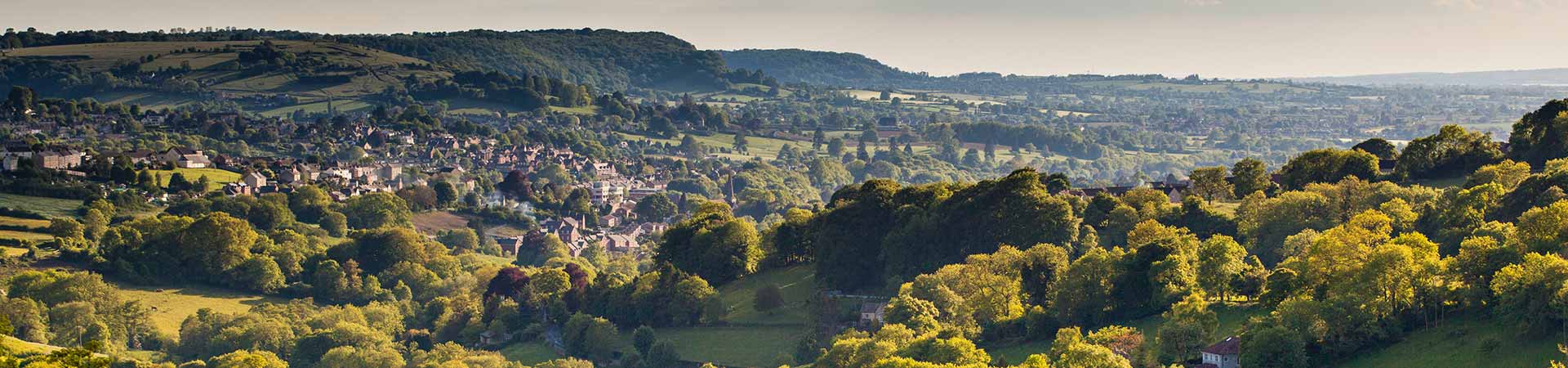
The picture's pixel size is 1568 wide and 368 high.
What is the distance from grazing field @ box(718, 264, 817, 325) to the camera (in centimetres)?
6869

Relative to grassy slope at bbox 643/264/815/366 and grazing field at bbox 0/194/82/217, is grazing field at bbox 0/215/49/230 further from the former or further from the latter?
grassy slope at bbox 643/264/815/366

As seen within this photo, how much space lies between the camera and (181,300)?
81.2 meters

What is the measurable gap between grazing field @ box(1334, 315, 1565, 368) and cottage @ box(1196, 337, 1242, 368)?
2526mm

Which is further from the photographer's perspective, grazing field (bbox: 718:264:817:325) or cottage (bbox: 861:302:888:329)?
grazing field (bbox: 718:264:817:325)

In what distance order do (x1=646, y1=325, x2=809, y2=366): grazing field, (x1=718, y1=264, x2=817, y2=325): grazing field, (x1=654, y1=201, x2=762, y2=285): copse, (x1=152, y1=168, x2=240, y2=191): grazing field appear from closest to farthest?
(x1=646, y1=325, x2=809, y2=366): grazing field → (x1=718, y1=264, x2=817, y2=325): grazing field → (x1=654, y1=201, x2=762, y2=285): copse → (x1=152, y1=168, x2=240, y2=191): grazing field

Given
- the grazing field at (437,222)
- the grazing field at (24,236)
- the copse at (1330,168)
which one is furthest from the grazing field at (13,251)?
the copse at (1330,168)

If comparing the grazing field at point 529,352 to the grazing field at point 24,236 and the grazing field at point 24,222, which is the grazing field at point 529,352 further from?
the grazing field at point 24,222

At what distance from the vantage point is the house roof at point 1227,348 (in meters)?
46.3

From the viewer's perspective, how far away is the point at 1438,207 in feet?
188

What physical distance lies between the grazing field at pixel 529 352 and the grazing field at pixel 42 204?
1518 inches

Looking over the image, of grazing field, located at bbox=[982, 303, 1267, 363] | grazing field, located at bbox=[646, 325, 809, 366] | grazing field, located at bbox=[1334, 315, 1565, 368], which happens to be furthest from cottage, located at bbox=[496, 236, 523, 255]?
grazing field, located at bbox=[1334, 315, 1565, 368]

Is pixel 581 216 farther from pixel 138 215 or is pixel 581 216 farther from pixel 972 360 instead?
pixel 972 360

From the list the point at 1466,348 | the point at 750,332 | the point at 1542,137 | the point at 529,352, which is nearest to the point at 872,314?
the point at 750,332

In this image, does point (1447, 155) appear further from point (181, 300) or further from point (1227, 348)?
point (181, 300)
